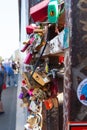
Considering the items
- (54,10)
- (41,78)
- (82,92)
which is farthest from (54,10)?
(41,78)

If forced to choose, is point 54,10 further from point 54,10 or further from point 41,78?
point 41,78

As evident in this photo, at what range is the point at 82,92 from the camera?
32.1 inches

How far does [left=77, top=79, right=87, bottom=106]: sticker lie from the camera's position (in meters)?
0.81

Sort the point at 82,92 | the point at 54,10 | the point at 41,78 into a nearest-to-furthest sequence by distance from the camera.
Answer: the point at 82,92
the point at 54,10
the point at 41,78

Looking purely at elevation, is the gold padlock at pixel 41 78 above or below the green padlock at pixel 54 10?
below

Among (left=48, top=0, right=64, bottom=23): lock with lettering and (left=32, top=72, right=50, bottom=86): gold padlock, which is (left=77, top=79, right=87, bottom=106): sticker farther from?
(left=32, top=72, right=50, bottom=86): gold padlock

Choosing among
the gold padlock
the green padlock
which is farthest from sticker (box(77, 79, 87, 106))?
the gold padlock

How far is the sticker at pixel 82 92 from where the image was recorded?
0.81m

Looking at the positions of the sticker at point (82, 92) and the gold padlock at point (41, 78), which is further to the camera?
the gold padlock at point (41, 78)

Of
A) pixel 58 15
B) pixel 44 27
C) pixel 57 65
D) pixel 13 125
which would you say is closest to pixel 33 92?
pixel 57 65

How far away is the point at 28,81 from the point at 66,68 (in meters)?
0.77

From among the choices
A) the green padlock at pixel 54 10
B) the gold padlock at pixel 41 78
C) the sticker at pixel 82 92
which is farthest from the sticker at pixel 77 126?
the gold padlock at pixel 41 78

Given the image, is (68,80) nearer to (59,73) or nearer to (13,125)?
(59,73)

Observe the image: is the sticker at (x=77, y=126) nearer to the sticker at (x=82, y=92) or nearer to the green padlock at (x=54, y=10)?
the sticker at (x=82, y=92)
